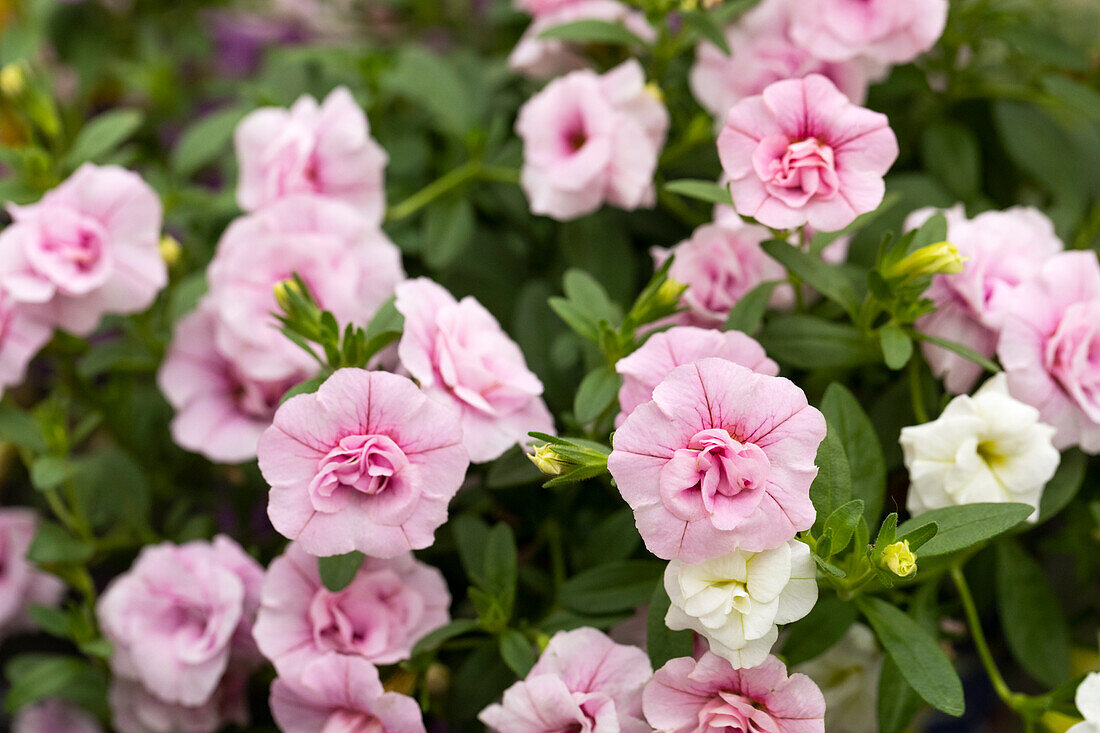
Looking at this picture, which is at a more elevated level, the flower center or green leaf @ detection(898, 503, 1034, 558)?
the flower center

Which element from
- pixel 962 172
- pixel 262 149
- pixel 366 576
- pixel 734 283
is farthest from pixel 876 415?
pixel 262 149

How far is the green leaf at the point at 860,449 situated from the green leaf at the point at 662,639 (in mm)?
128

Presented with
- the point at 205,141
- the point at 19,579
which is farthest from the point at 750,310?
the point at 19,579

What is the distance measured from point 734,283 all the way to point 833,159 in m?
0.11

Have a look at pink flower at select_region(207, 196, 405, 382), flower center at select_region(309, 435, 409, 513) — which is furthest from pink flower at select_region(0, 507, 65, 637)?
flower center at select_region(309, 435, 409, 513)

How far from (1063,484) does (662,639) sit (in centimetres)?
28

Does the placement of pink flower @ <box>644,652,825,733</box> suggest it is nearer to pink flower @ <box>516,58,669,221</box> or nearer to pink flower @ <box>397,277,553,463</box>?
pink flower @ <box>397,277,553,463</box>

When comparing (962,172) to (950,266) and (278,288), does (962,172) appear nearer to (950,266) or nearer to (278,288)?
(950,266)

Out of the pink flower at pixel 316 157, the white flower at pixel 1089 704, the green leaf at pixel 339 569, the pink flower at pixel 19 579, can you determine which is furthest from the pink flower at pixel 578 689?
the pink flower at pixel 19 579

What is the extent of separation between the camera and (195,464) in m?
0.90

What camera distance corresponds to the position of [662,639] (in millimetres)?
535

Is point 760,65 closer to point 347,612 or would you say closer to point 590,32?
point 590,32

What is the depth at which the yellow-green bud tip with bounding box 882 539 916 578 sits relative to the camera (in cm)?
47

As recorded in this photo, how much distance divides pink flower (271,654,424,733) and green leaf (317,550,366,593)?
4 cm
